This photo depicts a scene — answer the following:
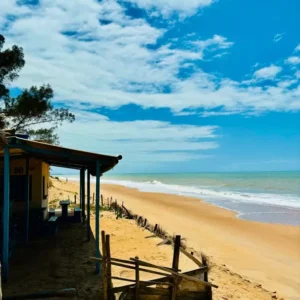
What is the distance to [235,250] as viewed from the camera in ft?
42.4

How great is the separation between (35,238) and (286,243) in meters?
10.2

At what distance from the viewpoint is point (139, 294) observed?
5977 mm

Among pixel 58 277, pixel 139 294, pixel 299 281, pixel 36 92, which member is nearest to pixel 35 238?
pixel 58 277

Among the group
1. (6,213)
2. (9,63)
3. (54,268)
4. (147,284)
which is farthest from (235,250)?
(9,63)

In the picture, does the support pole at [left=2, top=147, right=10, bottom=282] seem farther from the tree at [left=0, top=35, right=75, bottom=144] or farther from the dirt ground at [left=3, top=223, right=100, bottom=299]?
the tree at [left=0, top=35, right=75, bottom=144]

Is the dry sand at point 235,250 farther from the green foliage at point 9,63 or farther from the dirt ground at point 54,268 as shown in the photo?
the green foliage at point 9,63

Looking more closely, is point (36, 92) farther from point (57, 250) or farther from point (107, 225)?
point (57, 250)

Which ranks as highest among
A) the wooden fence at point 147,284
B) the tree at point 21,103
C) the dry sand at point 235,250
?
the tree at point 21,103

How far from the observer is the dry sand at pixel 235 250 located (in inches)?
344

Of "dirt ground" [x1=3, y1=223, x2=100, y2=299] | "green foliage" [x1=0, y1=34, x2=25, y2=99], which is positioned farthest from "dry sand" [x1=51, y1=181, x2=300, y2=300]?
"green foliage" [x1=0, y1=34, x2=25, y2=99]

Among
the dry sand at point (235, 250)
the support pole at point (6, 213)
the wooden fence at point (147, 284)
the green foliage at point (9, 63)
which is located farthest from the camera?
the green foliage at point (9, 63)

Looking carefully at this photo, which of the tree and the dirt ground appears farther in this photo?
the tree

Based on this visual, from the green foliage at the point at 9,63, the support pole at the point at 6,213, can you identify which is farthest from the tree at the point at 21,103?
the support pole at the point at 6,213

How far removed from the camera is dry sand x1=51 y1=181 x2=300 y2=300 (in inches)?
344
